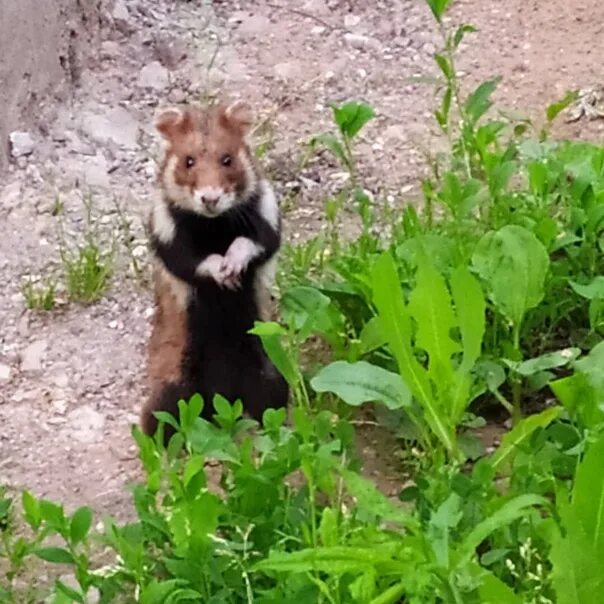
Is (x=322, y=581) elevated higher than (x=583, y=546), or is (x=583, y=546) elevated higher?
(x=583, y=546)

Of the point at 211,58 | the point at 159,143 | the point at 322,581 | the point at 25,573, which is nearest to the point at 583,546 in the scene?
the point at 322,581

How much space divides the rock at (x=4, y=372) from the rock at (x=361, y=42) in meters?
2.17

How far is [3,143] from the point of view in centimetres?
450

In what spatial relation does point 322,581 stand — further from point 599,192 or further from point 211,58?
point 211,58

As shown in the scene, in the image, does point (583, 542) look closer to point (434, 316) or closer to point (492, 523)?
point (492, 523)

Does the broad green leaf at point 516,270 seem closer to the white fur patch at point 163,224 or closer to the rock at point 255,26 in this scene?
the white fur patch at point 163,224

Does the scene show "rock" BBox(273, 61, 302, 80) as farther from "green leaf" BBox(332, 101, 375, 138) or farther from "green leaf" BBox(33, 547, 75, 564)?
"green leaf" BBox(33, 547, 75, 564)

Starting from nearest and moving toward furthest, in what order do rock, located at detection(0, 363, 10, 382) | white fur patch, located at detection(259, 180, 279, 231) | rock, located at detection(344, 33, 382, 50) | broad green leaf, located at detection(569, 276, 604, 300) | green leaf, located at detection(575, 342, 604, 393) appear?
green leaf, located at detection(575, 342, 604, 393) < broad green leaf, located at detection(569, 276, 604, 300) < white fur patch, located at detection(259, 180, 279, 231) < rock, located at detection(0, 363, 10, 382) < rock, located at detection(344, 33, 382, 50)

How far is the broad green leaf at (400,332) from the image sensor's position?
108 inches

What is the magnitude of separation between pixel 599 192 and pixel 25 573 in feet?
5.77

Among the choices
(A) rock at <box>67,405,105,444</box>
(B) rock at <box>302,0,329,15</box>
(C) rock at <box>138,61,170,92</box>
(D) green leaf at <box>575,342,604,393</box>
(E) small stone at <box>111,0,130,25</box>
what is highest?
(E) small stone at <box>111,0,130,25</box>

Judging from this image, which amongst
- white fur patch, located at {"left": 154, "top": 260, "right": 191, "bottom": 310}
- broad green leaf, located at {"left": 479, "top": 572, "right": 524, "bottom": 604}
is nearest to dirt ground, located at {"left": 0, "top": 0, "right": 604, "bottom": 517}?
white fur patch, located at {"left": 154, "top": 260, "right": 191, "bottom": 310}

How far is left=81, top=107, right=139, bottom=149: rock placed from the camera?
15.6 feet

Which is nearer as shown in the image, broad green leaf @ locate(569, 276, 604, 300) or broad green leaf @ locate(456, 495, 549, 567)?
broad green leaf @ locate(456, 495, 549, 567)
